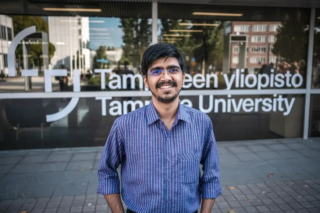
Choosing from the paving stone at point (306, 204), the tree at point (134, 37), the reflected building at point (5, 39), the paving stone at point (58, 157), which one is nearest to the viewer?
the paving stone at point (306, 204)

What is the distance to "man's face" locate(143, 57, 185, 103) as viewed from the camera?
175 cm

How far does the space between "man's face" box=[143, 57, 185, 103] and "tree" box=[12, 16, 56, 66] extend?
17.2 feet

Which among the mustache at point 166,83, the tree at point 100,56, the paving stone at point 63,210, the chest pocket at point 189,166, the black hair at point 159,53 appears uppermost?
the tree at point 100,56

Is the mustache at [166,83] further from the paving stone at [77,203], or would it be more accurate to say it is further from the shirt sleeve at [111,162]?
the paving stone at [77,203]

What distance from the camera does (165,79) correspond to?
5.72 ft

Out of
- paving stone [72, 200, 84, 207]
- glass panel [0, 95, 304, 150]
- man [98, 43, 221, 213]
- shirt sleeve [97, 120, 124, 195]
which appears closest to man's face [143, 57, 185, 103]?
man [98, 43, 221, 213]

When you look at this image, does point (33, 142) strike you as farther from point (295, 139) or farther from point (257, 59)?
point (295, 139)

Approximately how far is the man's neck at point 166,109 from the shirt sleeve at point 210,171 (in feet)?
0.90

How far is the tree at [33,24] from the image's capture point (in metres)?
6.12

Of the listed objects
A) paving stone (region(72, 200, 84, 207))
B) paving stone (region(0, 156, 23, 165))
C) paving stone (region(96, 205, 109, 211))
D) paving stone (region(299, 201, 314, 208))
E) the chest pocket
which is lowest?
paving stone (region(72, 200, 84, 207))

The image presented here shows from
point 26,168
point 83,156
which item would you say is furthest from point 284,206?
point 26,168

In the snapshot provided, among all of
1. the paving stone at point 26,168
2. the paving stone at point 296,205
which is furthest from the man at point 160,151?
the paving stone at point 26,168

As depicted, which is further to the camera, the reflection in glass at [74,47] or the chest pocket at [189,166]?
the reflection in glass at [74,47]

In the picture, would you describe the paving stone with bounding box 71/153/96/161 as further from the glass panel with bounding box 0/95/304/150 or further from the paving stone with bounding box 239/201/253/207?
the paving stone with bounding box 239/201/253/207
